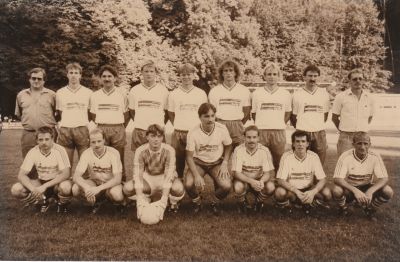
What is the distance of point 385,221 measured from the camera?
4.35 metres

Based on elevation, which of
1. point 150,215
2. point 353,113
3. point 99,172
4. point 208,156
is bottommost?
point 150,215

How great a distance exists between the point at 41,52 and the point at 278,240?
421 inches

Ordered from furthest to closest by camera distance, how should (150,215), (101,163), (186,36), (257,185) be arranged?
(186,36), (101,163), (257,185), (150,215)

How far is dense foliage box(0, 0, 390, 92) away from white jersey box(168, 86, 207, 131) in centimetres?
450

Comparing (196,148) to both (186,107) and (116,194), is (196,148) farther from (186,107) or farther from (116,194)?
(116,194)

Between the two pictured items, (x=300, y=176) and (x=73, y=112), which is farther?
(x=73, y=112)

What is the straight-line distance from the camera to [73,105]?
505 centimetres

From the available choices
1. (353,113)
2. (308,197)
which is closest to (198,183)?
(308,197)

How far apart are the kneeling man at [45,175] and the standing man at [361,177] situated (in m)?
2.87

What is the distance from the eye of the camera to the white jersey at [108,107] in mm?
5090

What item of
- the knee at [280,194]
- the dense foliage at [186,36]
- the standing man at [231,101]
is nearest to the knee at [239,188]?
the knee at [280,194]

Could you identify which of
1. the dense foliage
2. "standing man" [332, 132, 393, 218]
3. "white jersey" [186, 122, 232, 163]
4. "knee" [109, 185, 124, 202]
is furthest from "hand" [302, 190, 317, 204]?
the dense foliage

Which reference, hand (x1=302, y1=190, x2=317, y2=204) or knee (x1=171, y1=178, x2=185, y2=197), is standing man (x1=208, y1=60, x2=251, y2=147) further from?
hand (x1=302, y1=190, x2=317, y2=204)

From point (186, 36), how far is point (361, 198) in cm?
737
